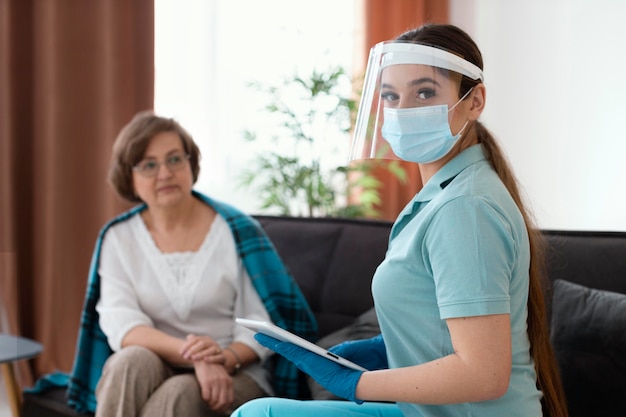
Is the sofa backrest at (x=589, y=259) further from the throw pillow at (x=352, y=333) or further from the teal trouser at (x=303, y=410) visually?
the teal trouser at (x=303, y=410)

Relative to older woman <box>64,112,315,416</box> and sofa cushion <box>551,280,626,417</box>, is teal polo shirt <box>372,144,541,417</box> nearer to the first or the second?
sofa cushion <box>551,280,626,417</box>

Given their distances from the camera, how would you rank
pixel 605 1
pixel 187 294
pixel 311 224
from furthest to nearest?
pixel 605 1 < pixel 311 224 < pixel 187 294

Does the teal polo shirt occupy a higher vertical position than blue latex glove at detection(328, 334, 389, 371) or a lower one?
higher

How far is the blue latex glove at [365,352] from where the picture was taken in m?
1.47

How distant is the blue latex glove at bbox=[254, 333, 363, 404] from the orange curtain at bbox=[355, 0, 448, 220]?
327 centimetres

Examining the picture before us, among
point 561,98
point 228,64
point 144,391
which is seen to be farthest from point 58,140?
point 561,98

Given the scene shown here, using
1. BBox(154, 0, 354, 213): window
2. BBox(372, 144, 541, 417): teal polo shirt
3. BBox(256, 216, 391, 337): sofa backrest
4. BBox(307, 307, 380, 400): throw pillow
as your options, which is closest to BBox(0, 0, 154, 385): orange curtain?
BBox(154, 0, 354, 213): window

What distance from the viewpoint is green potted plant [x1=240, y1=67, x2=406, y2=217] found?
3.70 meters

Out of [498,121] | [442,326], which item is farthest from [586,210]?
[442,326]

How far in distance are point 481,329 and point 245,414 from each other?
1.55 ft

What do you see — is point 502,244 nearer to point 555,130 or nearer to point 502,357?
point 502,357

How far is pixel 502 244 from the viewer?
111 cm

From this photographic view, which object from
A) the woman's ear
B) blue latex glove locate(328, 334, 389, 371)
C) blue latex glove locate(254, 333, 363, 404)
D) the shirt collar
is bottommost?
blue latex glove locate(328, 334, 389, 371)

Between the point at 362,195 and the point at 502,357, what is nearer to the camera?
the point at 502,357
